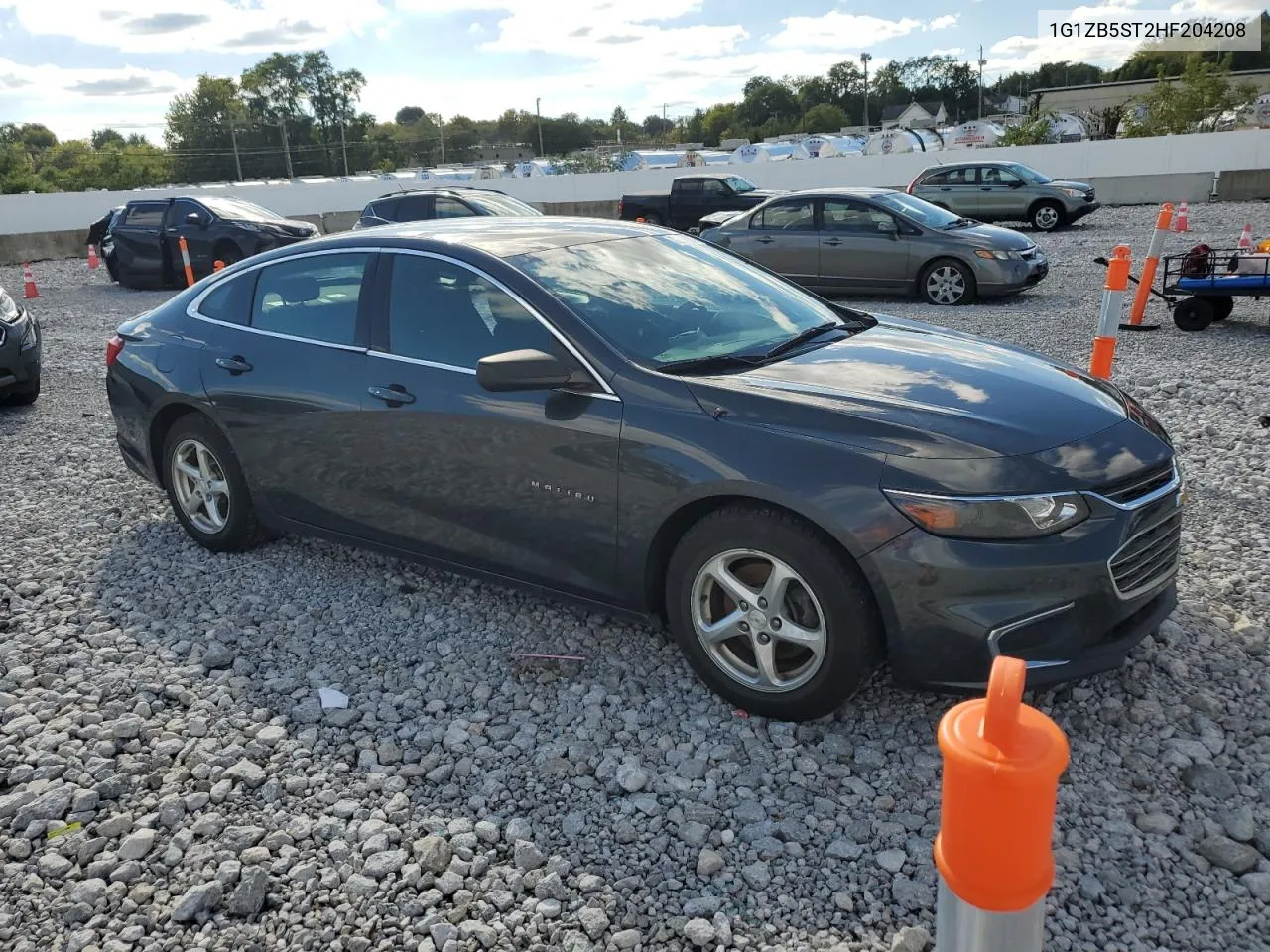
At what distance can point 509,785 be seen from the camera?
10.7 ft

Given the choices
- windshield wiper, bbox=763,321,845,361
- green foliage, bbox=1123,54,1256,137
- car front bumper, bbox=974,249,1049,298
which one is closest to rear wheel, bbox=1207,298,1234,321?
car front bumper, bbox=974,249,1049,298

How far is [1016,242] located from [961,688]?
34.9 ft

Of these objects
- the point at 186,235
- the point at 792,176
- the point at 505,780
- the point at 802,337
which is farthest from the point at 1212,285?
the point at 792,176

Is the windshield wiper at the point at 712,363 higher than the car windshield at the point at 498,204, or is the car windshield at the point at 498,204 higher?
the car windshield at the point at 498,204

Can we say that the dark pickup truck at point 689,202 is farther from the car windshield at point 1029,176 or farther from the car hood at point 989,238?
the car hood at point 989,238

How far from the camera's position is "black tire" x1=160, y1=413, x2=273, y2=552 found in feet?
16.4

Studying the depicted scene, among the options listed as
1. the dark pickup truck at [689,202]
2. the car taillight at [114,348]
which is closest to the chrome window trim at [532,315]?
the car taillight at [114,348]

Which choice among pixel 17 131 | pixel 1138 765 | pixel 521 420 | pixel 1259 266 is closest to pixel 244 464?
pixel 521 420

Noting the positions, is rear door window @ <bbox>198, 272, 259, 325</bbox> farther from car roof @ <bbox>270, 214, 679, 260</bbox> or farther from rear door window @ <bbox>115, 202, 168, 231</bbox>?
rear door window @ <bbox>115, 202, 168, 231</bbox>

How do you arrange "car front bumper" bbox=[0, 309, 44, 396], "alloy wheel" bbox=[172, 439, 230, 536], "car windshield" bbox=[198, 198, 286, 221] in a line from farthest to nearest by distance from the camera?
"car windshield" bbox=[198, 198, 286, 221] < "car front bumper" bbox=[0, 309, 44, 396] < "alloy wheel" bbox=[172, 439, 230, 536]

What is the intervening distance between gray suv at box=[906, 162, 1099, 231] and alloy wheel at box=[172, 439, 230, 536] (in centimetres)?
1853

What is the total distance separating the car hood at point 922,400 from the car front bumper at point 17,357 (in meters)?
7.44

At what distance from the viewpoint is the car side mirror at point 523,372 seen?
360 centimetres

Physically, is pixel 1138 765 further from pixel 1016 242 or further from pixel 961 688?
pixel 1016 242
